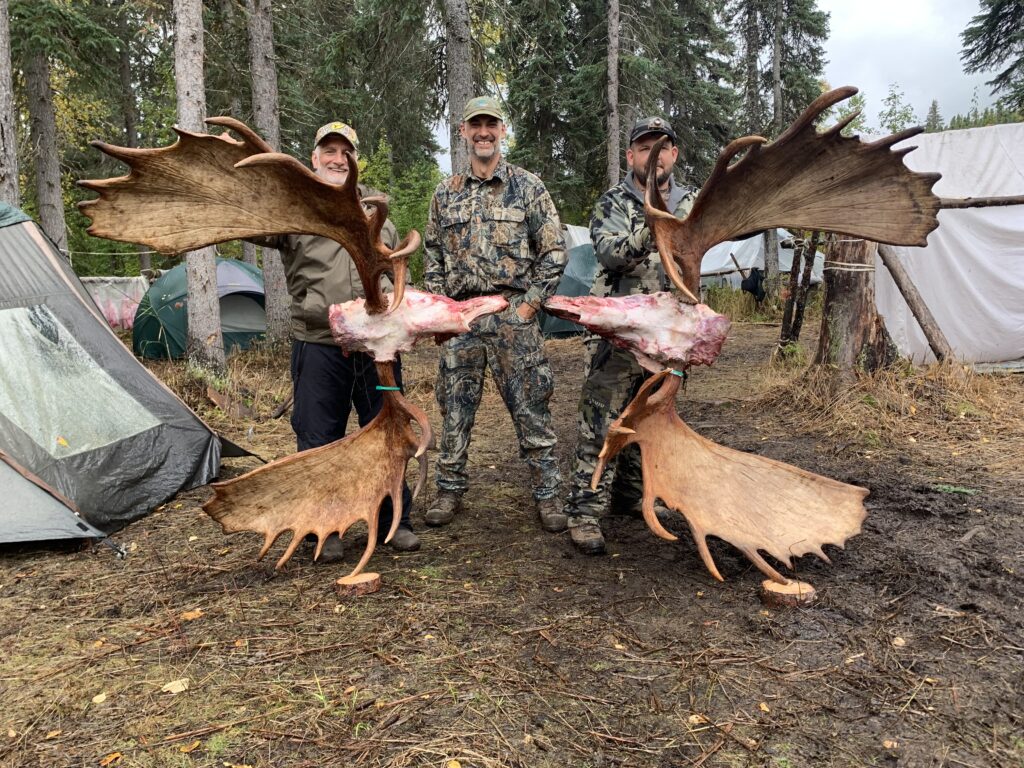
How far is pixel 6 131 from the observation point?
5871 millimetres

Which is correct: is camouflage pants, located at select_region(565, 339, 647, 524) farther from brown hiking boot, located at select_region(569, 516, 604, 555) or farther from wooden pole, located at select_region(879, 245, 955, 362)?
wooden pole, located at select_region(879, 245, 955, 362)

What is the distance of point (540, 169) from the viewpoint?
17516 mm

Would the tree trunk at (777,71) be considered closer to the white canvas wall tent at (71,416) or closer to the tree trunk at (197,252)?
the tree trunk at (197,252)

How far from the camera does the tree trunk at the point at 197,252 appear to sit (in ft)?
22.9

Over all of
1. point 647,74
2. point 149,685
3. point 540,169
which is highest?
point 647,74

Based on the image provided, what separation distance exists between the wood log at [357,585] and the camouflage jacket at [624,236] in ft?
6.56

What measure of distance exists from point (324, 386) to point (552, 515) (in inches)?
59.1

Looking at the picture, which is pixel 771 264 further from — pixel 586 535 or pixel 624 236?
pixel 586 535

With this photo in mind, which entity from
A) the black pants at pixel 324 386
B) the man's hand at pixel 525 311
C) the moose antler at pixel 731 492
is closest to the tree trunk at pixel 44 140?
the black pants at pixel 324 386

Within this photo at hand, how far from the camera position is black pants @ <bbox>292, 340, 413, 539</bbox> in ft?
11.8

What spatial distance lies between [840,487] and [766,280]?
48.8 ft

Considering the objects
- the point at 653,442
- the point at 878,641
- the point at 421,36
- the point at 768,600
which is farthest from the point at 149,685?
the point at 421,36

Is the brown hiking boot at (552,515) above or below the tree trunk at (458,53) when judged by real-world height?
below

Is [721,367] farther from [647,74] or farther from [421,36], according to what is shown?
[647,74]
